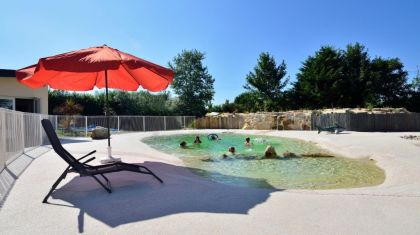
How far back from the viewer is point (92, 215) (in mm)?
3404

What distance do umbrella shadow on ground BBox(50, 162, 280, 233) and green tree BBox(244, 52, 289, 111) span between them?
104ft

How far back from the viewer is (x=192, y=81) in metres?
39.0

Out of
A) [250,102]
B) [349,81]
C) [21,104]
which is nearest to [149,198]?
[21,104]

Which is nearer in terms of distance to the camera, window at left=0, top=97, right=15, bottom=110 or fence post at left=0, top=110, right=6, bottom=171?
fence post at left=0, top=110, right=6, bottom=171

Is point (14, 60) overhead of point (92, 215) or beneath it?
overhead

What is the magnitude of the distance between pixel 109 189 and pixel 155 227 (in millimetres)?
1617

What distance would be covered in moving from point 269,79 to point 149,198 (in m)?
33.5

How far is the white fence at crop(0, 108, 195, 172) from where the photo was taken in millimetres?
6055

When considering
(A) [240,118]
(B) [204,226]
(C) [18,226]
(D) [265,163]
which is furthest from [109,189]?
(A) [240,118]

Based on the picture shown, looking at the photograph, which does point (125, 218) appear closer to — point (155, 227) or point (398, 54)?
point (155, 227)

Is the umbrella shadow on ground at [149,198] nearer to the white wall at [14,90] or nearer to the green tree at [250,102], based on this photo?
the white wall at [14,90]

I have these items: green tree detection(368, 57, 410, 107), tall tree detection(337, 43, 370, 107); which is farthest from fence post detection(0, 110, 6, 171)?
green tree detection(368, 57, 410, 107)

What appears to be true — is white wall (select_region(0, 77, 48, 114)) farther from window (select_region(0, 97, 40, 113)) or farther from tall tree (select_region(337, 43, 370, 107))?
tall tree (select_region(337, 43, 370, 107))

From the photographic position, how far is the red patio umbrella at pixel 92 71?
15.8 feet
